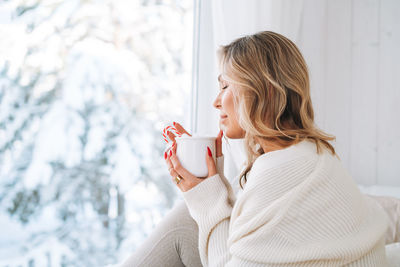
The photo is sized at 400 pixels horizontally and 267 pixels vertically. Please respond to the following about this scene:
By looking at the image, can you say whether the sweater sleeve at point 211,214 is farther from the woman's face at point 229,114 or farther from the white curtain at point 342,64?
the white curtain at point 342,64

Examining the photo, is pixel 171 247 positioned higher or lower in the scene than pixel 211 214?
lower

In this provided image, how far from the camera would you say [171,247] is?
106cm

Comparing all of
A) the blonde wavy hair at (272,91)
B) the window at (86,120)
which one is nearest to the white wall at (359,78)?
the window at (86,120)

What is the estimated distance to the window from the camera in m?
1.39

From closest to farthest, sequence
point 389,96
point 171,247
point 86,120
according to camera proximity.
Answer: point 171,247 < point 86,120 < point 389,96

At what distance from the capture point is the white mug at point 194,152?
0.90 m

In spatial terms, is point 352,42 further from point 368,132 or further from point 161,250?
point 161,250

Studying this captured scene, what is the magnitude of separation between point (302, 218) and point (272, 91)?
31 centimetres

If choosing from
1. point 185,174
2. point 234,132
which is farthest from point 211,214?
point 234,132

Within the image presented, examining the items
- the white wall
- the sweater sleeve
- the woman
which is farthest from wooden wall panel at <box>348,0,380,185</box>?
the sweater sleeve

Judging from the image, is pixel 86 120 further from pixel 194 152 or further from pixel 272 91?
pixel 272 91

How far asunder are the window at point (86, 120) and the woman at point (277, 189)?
63 centimetres

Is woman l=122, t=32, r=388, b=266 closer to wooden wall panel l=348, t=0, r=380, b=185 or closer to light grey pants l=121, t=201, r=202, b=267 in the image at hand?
light grey pants l=121, t=201, r=202, b=267

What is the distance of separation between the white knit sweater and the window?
0.96 metres
